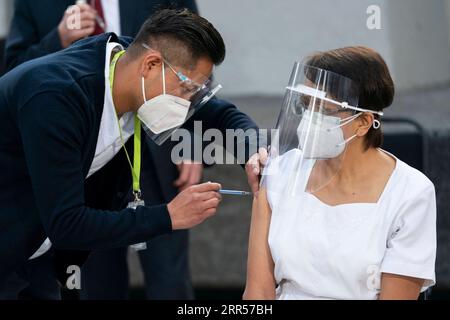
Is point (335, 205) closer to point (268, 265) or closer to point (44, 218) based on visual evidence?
point (268, 265)

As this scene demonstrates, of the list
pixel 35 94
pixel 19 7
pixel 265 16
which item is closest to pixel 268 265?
pixel 35 94

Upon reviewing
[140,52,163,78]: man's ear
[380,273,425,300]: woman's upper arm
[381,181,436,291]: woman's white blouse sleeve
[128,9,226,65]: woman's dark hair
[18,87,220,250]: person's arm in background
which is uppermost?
[128,9,226,65]: woman's dark hair

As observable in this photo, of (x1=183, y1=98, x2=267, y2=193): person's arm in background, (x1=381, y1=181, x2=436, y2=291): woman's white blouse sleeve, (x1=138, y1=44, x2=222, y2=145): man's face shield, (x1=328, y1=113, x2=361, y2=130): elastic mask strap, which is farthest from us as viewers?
(x1=183, y1=98, x2=267, y2=193): person's arm in background

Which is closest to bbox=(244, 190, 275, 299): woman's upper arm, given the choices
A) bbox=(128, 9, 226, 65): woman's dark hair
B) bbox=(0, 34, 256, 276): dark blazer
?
bbox=(0, 34, 256, 276): dark blazer

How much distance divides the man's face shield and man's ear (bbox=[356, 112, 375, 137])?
1.68 ft

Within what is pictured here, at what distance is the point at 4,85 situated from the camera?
3.04 meters

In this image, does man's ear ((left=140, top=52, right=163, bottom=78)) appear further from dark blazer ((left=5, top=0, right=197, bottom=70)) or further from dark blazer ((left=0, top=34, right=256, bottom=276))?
dark blazer ((left=5, top=0, right=197, bottom=70))

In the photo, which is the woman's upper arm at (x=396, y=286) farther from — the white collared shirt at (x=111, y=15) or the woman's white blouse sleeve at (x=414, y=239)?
the white collared shirt at (x=111, y=15)

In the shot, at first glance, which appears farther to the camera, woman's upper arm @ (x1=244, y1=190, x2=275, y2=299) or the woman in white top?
woman's upper arm @ (x1=244, y1=190, x2=275, y2=299)

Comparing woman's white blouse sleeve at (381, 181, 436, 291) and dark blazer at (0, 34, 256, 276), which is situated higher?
dark blazer at (0, 34, 256, 276)

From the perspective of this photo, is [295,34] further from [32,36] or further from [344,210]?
[344,210]

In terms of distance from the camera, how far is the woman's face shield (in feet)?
9.62

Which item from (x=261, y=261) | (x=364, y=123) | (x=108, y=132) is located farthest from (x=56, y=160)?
(x=364, y=123)

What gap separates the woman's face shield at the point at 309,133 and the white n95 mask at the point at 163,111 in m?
0.32
